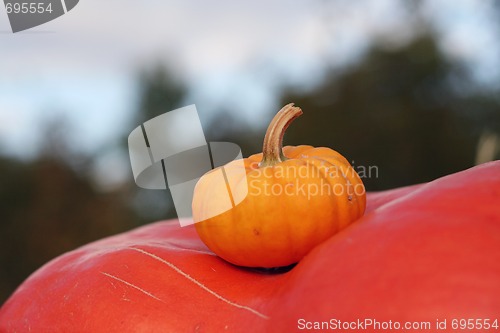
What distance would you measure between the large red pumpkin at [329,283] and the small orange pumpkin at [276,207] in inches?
2.4

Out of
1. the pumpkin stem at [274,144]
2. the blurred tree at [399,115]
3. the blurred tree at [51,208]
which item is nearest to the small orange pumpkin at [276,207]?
the pumpkin stem at [274,144]

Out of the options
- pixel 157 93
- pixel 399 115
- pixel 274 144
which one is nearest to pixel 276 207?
pixel 274 144

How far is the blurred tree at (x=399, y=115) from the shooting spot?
23.0 feet

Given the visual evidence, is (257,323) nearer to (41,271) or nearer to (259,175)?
(259,175)

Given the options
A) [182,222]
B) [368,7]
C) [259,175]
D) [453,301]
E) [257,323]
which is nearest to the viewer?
[453,301]

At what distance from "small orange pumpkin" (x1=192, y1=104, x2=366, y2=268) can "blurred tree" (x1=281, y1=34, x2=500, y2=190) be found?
527cm

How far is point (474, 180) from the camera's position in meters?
1.02

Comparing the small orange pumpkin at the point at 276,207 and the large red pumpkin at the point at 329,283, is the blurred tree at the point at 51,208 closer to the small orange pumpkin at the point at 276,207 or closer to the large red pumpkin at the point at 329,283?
the large red pumpkin at the point at 329,283

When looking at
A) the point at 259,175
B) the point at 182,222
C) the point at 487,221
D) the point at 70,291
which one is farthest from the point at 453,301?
the point at 182,222

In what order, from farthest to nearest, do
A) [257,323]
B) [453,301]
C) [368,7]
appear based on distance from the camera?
[368,7]
[257,323]
[453,301]

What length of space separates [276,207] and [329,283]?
0.23 m

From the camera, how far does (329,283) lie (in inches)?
36.3

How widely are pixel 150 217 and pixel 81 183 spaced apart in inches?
40.4

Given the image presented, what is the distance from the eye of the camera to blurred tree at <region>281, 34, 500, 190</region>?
23.0 feet
